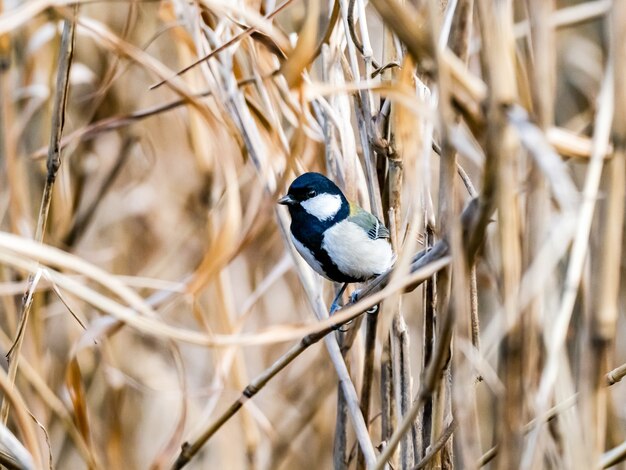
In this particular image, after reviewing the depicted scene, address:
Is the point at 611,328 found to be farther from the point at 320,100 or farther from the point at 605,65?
the point at 320,100

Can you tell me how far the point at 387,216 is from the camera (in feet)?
3.67

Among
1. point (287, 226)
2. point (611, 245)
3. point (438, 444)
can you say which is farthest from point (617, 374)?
point (287, 226)

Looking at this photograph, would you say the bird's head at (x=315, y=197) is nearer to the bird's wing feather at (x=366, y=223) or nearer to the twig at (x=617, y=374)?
the bird's wing feather at (x=366, y=223)

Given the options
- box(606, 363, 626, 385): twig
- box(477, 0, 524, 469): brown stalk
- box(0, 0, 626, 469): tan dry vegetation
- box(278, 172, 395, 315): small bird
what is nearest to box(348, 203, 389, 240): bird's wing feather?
box(278, 172, 395, 315): small bird

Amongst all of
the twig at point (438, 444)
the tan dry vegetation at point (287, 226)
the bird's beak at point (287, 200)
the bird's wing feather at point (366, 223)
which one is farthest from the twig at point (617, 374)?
the bird's beak at point (287, 200)

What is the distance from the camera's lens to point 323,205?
1367 millimetres

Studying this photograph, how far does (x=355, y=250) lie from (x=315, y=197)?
0.14m

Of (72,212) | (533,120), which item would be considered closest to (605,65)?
(533,120)

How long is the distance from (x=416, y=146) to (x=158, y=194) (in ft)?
4.04

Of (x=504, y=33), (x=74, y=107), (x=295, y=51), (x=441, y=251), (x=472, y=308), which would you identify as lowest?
(x=472, y=308)

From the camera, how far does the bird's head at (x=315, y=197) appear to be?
1.29 m

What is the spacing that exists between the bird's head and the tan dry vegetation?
0.05 m

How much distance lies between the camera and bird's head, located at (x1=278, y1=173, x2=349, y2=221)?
4.22ft

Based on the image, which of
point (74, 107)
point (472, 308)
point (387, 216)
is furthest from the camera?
point (74, 107)
